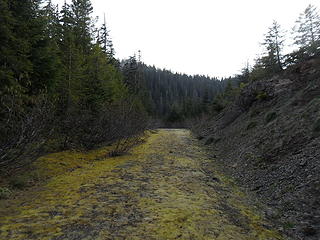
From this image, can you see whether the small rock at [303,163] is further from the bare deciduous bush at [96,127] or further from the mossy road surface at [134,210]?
the bare deciduous bush at [96,127]

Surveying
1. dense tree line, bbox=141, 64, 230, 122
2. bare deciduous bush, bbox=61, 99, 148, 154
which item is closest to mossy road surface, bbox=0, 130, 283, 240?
bare deciduous bush, bbox=61, 99, 148, 154

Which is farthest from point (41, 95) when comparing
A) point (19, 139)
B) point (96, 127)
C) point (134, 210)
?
point (134, 210)

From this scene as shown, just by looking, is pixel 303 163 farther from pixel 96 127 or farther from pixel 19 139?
pixel 96 127

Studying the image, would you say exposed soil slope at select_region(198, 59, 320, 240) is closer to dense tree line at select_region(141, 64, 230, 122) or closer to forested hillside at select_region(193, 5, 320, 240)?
forested hillside at select_region(193, 5, 320, 240)

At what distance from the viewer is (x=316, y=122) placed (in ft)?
24.3

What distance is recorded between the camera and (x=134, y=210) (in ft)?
15.8

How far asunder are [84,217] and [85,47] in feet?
61.0

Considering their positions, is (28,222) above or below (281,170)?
below

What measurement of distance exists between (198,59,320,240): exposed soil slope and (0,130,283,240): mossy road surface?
59 cm

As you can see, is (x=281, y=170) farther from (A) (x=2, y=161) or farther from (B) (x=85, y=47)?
(B) (x=85, y=47)

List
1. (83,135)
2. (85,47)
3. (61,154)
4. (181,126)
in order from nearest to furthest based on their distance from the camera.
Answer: (61,154) < (83,135) < (85,47) < (181,126)

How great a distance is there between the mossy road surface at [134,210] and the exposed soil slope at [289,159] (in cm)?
59

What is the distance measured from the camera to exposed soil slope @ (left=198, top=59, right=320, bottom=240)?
4.49m

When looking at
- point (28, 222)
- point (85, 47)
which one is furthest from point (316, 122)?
point (85, 47)
